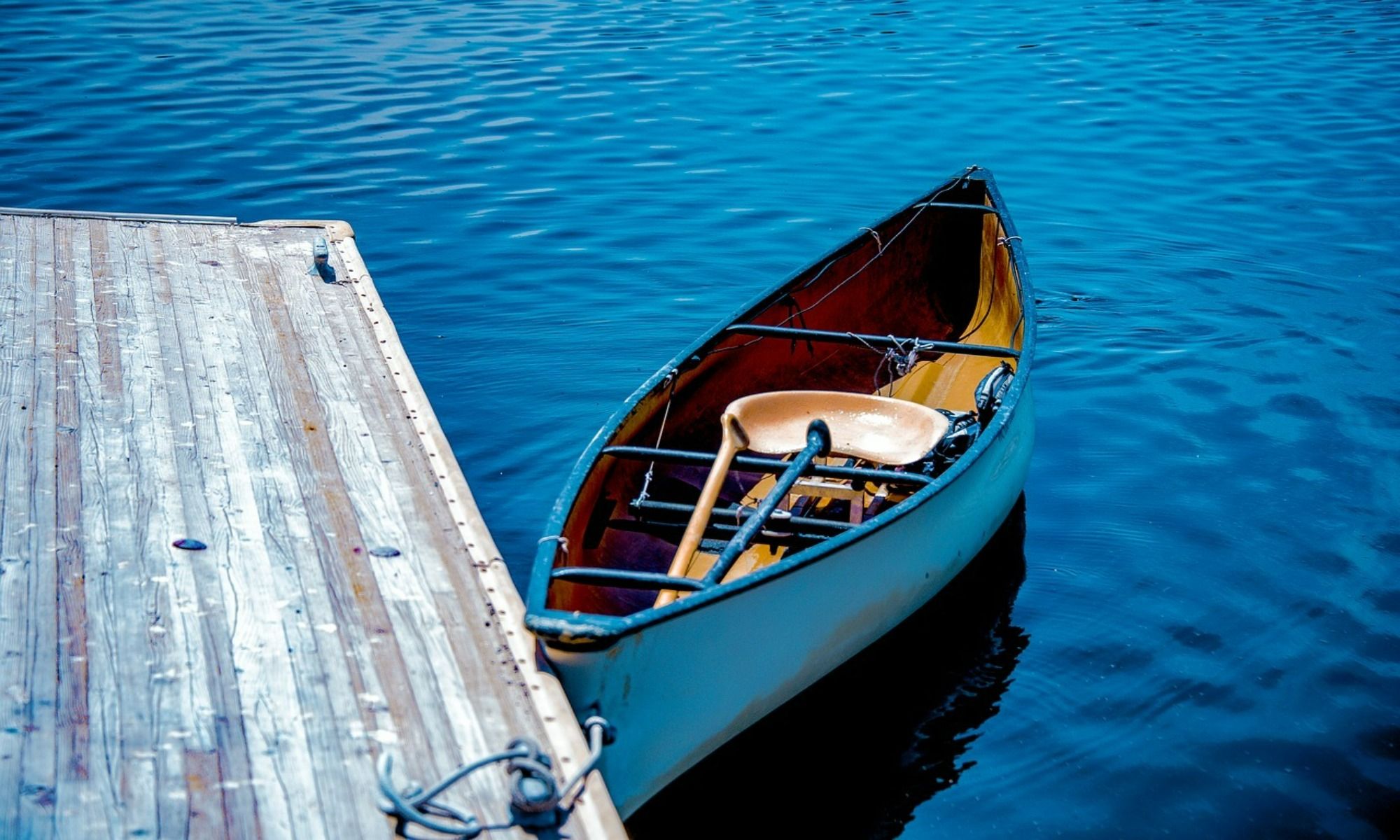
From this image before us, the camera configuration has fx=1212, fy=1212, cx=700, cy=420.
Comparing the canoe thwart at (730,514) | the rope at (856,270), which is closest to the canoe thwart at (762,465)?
the canoe thwart at (730,514)

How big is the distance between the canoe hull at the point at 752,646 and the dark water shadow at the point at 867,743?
0.71ft

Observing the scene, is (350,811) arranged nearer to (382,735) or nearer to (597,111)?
(382,735)

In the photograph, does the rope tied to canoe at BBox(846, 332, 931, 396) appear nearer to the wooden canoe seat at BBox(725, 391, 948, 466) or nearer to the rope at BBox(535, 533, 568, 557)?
the wooden canoe seat at BBox(725, 391, 948, 466)

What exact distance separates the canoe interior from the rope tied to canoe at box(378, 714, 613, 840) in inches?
41.8

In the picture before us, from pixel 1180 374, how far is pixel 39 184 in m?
10.9

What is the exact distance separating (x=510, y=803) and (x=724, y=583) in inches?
51.9

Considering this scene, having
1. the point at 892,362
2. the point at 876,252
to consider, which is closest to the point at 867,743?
the point at 892,362

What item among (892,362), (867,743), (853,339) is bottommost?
(867,743)

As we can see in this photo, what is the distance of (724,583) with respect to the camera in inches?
181

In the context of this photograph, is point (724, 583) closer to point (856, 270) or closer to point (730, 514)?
point (730, 514)

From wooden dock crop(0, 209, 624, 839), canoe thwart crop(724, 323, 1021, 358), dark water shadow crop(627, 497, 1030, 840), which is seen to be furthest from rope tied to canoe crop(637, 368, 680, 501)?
dark water shadow crop(627, 497, 1030, 840)

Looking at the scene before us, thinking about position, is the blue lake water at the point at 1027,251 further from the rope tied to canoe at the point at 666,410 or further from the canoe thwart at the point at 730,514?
the rope tied to canoe at the point at 666,410

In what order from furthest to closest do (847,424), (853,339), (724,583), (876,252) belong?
(876,252)
(853,339)
(847,424)
(724,583)

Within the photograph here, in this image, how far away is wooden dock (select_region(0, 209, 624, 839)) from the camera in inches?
141
